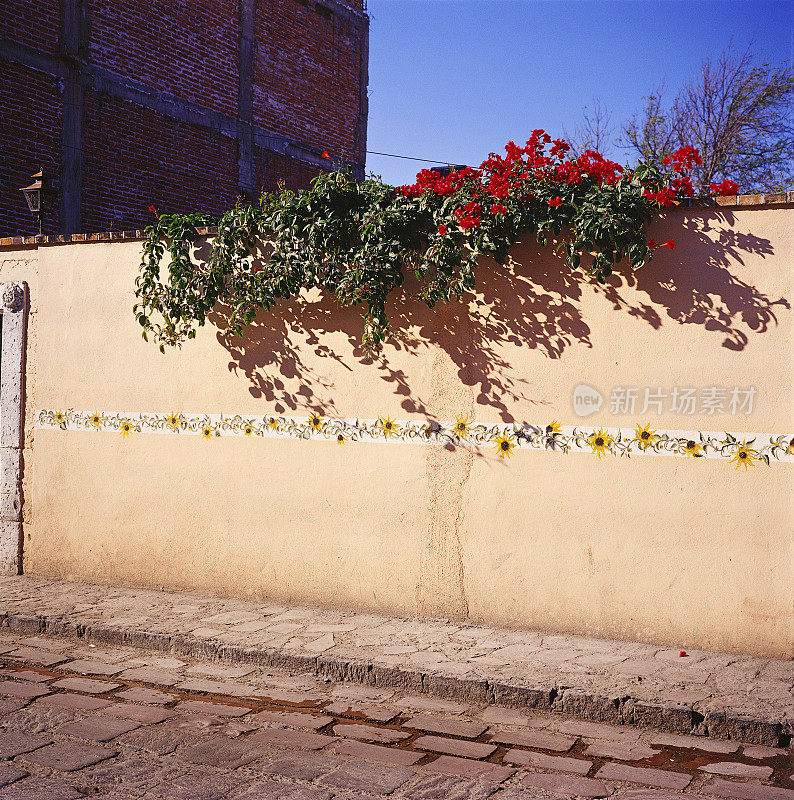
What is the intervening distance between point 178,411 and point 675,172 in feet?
14.0

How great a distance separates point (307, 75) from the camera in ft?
51.2

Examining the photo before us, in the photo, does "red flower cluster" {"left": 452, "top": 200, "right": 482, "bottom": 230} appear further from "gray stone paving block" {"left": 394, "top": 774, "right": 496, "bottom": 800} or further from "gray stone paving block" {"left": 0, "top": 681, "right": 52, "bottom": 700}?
"gray stone paving block" {"left": 0, "top": 681, "right": 52, "bottom": 700}

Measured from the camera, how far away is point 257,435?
23.1 ft

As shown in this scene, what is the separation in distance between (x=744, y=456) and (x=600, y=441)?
2.95ft

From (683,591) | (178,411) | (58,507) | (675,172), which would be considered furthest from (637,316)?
(58,507)

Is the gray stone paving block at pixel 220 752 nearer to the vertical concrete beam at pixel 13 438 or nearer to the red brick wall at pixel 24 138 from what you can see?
the vertical concrete beam at pixel 13 438

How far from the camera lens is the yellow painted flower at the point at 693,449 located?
18.5 feet

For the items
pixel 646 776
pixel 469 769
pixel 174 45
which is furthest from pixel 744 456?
pixel 174 45

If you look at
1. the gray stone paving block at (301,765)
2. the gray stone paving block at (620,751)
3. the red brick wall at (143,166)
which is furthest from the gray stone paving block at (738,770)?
the red brick wall at (143,166)

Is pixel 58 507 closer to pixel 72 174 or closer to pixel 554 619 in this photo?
pixel 554 619

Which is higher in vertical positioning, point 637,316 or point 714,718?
point 637,316

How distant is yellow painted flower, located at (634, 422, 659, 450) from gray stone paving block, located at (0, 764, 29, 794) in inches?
157

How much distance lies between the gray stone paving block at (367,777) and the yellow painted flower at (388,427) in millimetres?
2829

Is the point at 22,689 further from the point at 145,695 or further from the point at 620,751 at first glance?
the point at 620,751
